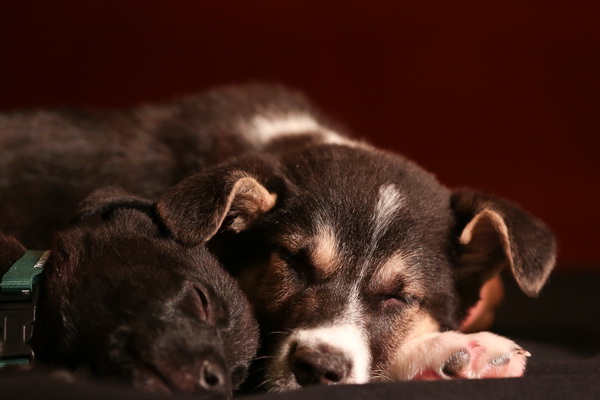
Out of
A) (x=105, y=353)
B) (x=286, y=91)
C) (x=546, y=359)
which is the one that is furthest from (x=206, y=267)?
(x=286, y=91)

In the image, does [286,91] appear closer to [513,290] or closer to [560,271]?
[513,290]

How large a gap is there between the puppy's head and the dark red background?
103 inches

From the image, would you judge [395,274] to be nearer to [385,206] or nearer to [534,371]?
[385,206]

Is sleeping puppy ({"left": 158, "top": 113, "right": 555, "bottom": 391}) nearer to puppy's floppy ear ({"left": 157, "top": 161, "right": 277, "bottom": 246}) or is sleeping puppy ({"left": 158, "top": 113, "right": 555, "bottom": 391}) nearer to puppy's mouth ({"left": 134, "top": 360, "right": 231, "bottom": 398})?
puppy's floppy ear ({"left": 157, "top": 161, "right": 277, "bottom": 246})

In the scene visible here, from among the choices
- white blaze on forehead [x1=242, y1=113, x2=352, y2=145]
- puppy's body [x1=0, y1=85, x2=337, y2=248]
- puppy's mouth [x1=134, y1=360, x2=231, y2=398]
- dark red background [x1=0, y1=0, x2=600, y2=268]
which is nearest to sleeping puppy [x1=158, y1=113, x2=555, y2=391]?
puppy's mouth [x1=134, y1=360, x2=231, y2=398]

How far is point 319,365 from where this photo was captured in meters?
2.46

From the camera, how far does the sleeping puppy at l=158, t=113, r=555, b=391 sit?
2637mm

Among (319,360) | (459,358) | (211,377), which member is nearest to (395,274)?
(459,358)

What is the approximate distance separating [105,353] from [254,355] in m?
0.58

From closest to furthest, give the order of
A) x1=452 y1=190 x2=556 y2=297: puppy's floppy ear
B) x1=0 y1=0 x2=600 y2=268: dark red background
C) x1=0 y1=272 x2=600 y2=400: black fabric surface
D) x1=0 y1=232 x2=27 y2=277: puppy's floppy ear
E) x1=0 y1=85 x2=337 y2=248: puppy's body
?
1. x1=0 y1=272 x2=600 y2=400: black fabric surface
2. x1=0 y1=232 x2=27 y2=277: puppy's floppy ear
3. x1=452 y1=190 x2=556 y2=297: puppy's floppy ear
4. x1=0 y1=85 x2=337 y2=248: puppy's body
5. x1=0 y1=0 x2=600 y2=268: dark red background

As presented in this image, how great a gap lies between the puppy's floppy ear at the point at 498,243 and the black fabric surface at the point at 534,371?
369mm

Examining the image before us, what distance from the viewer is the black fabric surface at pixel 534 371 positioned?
178 centimetres

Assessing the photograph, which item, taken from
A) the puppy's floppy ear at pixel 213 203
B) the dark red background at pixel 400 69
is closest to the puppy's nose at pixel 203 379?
the puppy's floppy ear at pixel 213 203

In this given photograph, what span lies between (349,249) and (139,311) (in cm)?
95
